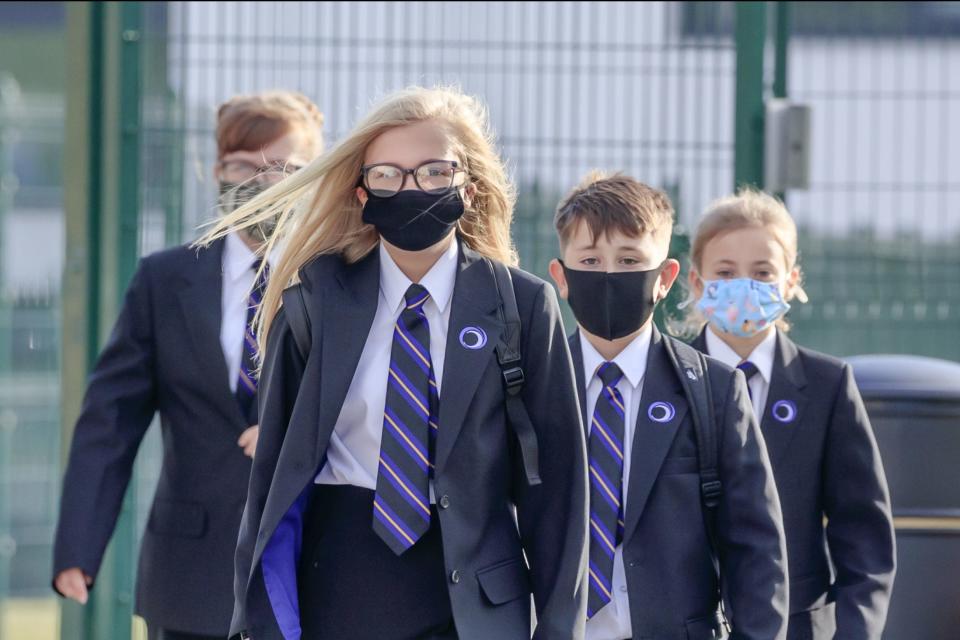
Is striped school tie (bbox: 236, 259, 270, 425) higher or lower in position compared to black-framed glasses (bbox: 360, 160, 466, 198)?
lower

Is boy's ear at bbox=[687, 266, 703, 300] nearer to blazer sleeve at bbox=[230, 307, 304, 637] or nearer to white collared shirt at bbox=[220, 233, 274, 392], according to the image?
white collared shirt at bbox=[220, 233, 274, 392]

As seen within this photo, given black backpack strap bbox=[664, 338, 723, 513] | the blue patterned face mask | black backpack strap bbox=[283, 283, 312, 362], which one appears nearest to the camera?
black backpack strap bbox=[283, 283, 312, 362]

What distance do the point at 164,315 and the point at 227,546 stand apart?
62 centimetres

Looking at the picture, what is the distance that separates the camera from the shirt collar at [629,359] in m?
3.36

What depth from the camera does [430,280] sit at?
2912mm

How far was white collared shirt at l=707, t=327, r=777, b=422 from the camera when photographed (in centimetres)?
376

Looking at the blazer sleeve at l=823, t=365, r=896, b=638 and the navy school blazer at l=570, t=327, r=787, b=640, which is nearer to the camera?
the navy school blazer at l=570, t=327, r=787, b=640

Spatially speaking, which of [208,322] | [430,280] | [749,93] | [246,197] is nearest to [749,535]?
[430,280]

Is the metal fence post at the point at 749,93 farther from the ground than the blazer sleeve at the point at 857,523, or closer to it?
farther from the ground

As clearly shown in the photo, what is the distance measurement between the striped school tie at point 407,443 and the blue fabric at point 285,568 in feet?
0.54

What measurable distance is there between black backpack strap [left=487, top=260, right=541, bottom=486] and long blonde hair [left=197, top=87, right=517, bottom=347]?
0.82ft

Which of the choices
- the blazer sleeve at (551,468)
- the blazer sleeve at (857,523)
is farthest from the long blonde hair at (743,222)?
the blazer sleeve at (551,468)

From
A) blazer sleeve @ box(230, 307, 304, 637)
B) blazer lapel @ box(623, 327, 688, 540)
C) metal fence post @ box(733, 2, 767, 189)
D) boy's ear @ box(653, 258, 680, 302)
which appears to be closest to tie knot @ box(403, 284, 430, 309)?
blazer sleeve @ box(230, 307, 304, 637)

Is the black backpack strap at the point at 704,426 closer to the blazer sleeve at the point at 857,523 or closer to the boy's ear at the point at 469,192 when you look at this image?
the blazer sleeve at the point at 857,523
